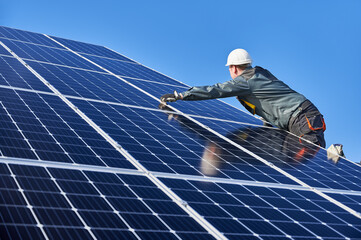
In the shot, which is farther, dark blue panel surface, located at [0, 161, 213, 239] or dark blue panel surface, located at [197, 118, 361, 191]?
dark blue panel surface, located at [197, 118, 361, 191]

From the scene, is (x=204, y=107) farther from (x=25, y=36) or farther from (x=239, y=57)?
(x=25, y=36)

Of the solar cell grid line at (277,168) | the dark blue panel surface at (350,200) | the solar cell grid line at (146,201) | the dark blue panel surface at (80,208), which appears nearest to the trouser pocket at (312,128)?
the solar cell grid line at (277,168)

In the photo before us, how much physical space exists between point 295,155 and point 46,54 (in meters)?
7.31

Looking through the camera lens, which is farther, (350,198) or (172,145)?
(172,145)

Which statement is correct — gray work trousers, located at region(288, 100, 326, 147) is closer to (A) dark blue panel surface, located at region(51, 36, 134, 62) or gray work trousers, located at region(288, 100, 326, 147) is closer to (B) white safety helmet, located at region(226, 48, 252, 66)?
(B) white safety helmet, located at region(226, 48, 252, 66)

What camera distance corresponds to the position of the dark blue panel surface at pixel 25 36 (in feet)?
49.2

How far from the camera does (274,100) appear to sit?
11273 mm

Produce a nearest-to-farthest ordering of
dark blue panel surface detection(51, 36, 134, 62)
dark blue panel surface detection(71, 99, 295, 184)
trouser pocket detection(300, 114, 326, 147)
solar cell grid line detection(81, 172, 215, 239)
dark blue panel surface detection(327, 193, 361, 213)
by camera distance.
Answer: solar cell grid line detection(81, 172, 215, 239), dark blue panel surface detection(71, 99, 295, 184), dark blue panel surface detection(327, 193, 361, 213), trouser pocket detection(300, 114, 326, 147), dark blue panel surface detection(51, 36, 134, 62)

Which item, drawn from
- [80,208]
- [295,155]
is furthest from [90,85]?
[80,208]

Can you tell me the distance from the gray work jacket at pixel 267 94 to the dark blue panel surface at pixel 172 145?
1840 millimetres

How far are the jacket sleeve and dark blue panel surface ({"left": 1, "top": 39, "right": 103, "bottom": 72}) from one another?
12.5ft

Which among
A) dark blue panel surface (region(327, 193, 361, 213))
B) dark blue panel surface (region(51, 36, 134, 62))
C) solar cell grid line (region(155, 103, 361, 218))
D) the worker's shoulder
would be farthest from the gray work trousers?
dark blue panel surface (region(51, 36, 134, 62))

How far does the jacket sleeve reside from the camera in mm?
10250

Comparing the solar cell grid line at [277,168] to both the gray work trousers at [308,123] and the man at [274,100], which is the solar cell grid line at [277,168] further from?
the gray work trousers at [308,123]
